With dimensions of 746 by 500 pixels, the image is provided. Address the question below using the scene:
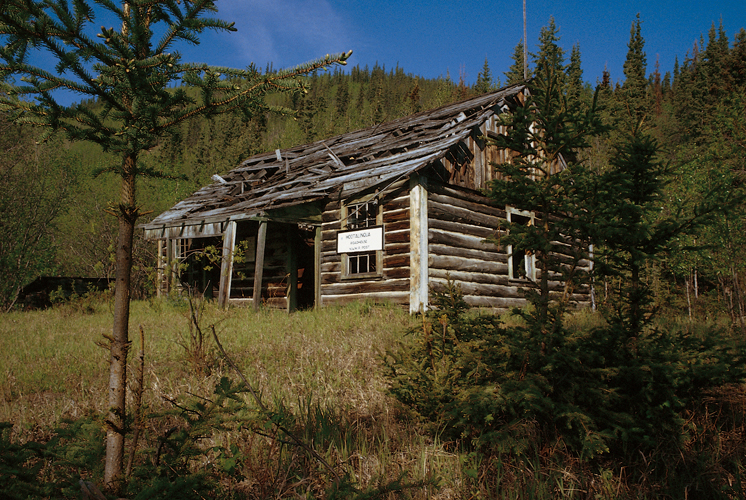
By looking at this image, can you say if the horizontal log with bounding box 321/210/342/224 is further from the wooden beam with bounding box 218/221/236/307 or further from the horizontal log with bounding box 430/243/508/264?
the horizontal log with bounding box 430/243/508/264

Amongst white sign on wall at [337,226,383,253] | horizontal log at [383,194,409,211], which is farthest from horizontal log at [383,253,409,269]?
horizontal log at [383,194,409,211]

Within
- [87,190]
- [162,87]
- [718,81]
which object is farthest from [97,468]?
[718,81]

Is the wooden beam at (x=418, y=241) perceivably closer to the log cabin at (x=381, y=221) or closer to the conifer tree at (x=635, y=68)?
the log cabin at (x=381, y=221)

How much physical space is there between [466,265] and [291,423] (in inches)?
360

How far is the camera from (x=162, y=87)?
7.23 ft

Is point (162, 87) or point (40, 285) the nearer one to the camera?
point (162, 87)

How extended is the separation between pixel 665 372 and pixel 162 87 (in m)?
3.85

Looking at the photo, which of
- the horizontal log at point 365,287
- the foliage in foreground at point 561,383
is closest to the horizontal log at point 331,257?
the horizontal log at point 365,287

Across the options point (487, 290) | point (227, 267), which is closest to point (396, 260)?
point (487, 290)

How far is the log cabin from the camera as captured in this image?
1057 centimetres

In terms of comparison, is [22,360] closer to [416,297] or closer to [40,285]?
[416,297]

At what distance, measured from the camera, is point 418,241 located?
33.8 ft

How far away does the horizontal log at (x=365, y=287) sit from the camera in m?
10.5

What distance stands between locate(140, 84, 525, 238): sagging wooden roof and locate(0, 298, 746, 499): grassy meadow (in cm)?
404
